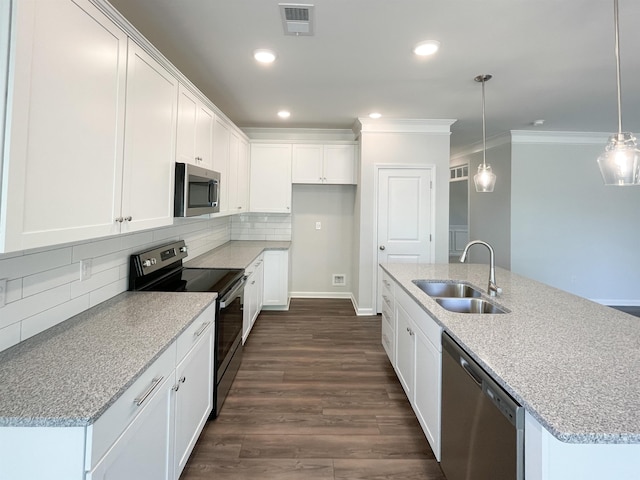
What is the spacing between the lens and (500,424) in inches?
43.3

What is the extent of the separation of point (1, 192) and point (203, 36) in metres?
1.86

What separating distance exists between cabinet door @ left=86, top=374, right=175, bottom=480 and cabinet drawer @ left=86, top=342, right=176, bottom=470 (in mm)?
22

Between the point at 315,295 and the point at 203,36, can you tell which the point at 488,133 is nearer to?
the point at 315,295

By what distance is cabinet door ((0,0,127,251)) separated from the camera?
956mm

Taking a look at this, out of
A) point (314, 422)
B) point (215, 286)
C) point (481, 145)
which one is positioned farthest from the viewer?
point (481, 145)

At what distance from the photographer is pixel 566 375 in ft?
3.51

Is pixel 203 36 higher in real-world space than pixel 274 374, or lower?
higher

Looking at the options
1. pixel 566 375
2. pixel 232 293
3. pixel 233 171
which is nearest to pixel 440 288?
pixel 566 375

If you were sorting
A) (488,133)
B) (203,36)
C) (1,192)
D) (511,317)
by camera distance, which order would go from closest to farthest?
1. (1,192)
2. (511,317)
3. (203,36)
4. (488,133)

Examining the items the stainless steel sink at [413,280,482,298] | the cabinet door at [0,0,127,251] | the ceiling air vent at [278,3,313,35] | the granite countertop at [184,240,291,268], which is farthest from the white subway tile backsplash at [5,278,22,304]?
the stainless steel sink at [413,280,482,298]

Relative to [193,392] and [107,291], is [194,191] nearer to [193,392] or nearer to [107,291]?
[107,291]

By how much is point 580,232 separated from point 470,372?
5.07 m

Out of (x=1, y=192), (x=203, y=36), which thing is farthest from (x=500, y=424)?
(x=203, y=36)

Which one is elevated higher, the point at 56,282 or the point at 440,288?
the point at 56,282
